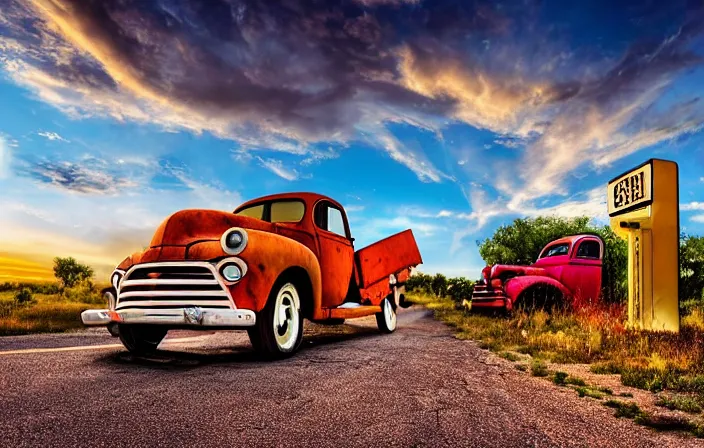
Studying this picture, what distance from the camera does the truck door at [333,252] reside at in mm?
7430

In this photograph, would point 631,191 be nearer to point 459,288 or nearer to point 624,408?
point 624,408

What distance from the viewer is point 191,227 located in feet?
19.2

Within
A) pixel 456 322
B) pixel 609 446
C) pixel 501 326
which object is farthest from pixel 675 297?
pixel 609 446

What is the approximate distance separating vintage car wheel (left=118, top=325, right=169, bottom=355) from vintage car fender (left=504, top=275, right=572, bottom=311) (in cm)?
806

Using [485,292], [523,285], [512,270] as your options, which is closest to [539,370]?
[523,285]

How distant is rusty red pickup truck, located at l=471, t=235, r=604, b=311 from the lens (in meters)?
11.9

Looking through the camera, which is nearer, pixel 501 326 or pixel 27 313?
pixel 501 326

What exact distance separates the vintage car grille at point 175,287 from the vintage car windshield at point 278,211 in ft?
7.19

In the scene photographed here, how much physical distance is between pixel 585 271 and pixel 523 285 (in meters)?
1.63

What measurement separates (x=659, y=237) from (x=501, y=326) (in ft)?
11.0

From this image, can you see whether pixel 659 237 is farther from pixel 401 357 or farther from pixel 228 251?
pixel 228 251

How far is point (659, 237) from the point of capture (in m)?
9.73

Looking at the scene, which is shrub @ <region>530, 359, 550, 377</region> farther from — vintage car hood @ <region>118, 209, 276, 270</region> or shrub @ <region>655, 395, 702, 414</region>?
vintage car hood @ <region>118, 209, 276, 270</region>

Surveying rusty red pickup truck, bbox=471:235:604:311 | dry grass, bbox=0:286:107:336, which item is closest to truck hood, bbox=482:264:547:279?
rusty red pickup truck, bbox=471:235:604:311
